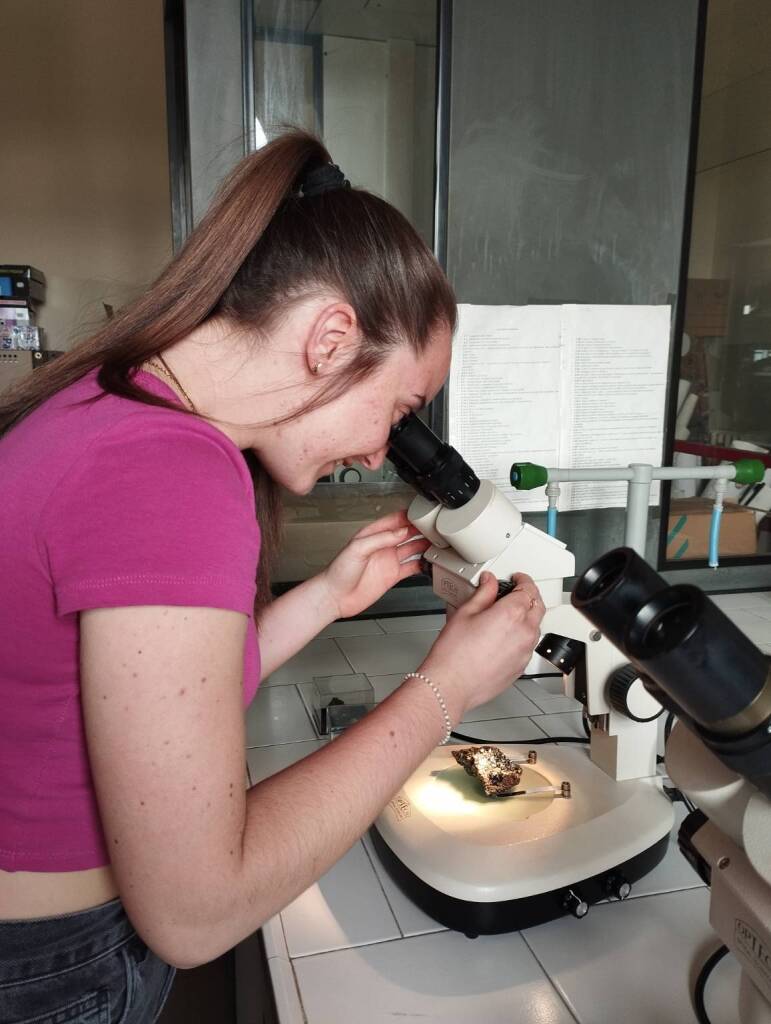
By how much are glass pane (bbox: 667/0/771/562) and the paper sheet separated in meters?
0.16

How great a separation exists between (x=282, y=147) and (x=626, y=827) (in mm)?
847

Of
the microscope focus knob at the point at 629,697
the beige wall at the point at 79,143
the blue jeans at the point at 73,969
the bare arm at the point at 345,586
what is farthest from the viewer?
the beige wall at the point at 79,143

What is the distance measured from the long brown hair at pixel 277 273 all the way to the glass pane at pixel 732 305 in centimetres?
130

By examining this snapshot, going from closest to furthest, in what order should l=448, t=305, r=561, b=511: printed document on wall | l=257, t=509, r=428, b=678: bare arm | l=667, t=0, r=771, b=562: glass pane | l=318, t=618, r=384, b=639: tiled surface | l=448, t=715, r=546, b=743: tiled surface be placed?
l=257, t=509, r=428, b=678: bare arm
l=448, t=715, r=546, b=743: tiled surface
l=448, t=305, r=561, b=511: printed document on wall
l=318, t=618, r=384, b=639: tiled surface
l=667, t=0, r=771, b=562: glass pane

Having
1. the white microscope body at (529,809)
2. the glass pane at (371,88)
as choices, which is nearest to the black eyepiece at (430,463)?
the white microscope body at (529,809)

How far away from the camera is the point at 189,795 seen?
0.50 meters

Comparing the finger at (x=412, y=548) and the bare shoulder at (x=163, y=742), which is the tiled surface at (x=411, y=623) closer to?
the finger at (x=412, y=548)

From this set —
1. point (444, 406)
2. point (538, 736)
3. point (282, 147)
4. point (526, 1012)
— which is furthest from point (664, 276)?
point (526, 1012)

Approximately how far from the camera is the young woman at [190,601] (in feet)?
1.63

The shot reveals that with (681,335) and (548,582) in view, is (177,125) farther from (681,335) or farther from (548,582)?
(548,582)

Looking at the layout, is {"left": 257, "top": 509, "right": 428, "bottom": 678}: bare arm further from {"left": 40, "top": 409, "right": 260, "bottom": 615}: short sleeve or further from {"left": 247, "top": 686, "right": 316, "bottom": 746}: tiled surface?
{"left": 40, "top": 409, "right": 260, "bottom": 615}: short sleeve

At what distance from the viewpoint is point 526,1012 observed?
707mm

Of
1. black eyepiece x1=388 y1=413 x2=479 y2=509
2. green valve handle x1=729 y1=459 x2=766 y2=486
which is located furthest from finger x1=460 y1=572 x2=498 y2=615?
green valve handle x1=729 y1=459 x2=766 y2=486

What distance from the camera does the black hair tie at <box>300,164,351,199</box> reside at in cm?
73
